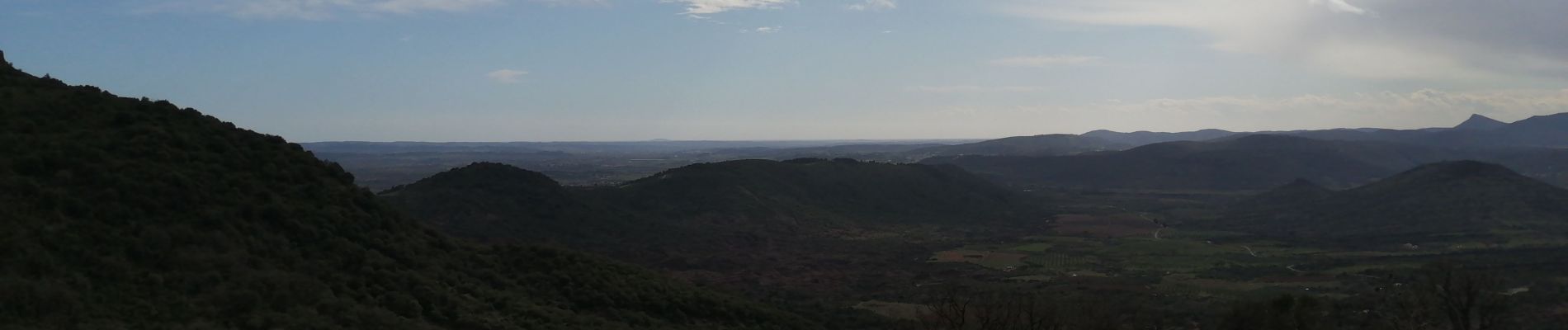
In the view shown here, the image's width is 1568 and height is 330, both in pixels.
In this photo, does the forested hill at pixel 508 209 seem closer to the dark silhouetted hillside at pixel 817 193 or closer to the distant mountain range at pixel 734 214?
the distant mountain range at pixel 734 214

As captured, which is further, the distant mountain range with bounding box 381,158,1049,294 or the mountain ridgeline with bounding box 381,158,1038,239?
the mountain ridgeline with bounding box 381,158,1038,239

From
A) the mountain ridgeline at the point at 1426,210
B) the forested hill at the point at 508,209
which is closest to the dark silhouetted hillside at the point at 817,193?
the forested hill at the point at 508,209

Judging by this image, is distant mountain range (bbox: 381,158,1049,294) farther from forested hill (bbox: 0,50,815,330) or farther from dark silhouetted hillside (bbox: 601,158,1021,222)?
forested hill (bbox: 0,50,815,330)

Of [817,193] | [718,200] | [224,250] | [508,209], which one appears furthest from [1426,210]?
[224,250]

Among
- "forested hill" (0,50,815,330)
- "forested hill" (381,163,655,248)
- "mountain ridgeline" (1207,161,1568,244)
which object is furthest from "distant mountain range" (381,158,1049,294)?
"mountain ridgeline" (1207,161,1568,244)

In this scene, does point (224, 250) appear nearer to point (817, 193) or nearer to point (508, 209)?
point (508, 209)

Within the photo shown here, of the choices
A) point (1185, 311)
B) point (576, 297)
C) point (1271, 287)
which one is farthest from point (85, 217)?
point (1271, 287)

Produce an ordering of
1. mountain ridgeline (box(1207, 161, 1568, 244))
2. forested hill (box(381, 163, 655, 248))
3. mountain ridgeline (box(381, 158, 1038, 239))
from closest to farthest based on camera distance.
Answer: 1. forested hill (box(381, 163, 655, 248))
2. mountain ridgeline (box(381, 158, 1038, 239))
3. mountain ridgeline (box(1207, 161, 1568, 244))
